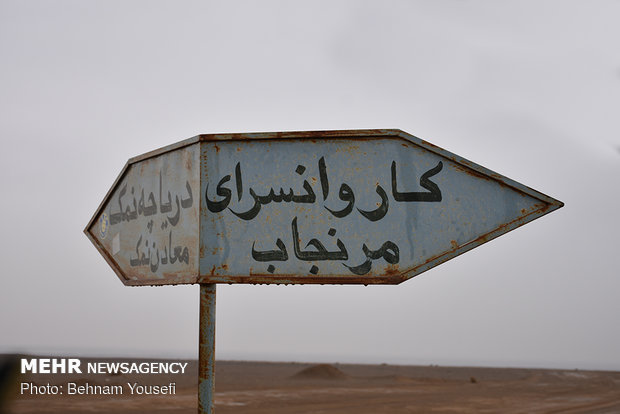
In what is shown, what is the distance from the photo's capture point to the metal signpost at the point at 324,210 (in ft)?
11.1

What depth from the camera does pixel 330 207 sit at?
3500mm

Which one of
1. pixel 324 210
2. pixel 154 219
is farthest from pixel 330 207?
pixel 154 219

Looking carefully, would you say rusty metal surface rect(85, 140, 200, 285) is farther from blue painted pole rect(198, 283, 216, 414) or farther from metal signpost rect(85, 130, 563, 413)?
blue painted pole rect(198, 283, 216, 414)

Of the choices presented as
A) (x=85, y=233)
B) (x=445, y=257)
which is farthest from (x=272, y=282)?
(x=85, y=233)

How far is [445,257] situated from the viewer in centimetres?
336

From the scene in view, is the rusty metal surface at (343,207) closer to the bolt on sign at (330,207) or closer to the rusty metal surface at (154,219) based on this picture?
the bolt on sign at (330,207)

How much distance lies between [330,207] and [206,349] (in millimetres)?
1115

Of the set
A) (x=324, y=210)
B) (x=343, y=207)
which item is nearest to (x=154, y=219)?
(x=324, y=210)

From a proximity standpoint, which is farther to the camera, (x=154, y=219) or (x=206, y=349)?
(x=154, y=219)

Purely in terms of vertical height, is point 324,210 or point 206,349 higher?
point 324,210

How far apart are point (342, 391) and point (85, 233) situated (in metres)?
27.2

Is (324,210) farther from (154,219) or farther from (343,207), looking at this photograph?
(154,219)

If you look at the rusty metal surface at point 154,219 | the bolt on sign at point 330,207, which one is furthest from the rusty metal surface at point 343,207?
the rusty metal surface at point 154,219

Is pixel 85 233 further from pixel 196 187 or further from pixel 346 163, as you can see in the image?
pixel 346 163
